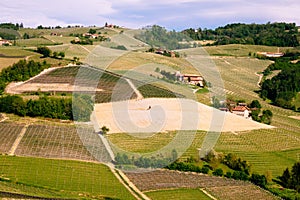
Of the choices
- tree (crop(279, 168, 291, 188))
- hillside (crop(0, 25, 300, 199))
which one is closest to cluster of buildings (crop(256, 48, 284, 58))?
hillside (crop(0, 25, 300, 199))

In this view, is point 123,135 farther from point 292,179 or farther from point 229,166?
point 292,179

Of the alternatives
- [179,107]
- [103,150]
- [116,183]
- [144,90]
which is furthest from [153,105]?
[116,183]

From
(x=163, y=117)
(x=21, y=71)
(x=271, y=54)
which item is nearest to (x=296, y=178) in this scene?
(x=163, y=117)

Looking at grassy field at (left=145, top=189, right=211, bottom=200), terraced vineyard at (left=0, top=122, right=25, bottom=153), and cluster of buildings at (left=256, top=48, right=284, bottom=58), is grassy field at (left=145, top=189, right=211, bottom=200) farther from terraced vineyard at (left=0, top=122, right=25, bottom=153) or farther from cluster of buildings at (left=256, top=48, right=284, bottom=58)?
cluster of buildings at (left=256, top=48, right=284, bottom=58)

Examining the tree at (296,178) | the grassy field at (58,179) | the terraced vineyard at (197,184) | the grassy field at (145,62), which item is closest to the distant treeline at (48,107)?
the grassy field at (58,179)

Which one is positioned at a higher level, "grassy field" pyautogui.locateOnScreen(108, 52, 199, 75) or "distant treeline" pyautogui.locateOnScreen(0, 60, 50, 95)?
"grassy field" pyautogui.locateOnScreen(108, 52, 199, 75)

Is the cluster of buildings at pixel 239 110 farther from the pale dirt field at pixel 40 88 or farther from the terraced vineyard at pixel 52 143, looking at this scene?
the terraced vineyard at pixel 52 143
